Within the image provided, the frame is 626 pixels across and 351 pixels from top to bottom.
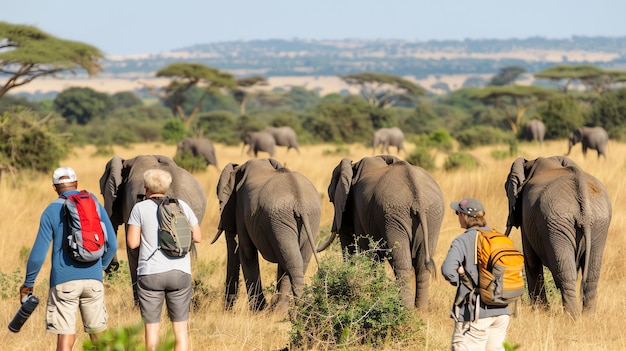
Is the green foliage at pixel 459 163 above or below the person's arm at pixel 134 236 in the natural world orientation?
below

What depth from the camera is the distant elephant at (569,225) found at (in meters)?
7.58

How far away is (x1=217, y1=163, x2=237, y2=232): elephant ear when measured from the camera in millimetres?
8617

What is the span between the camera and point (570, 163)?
8.32 metres

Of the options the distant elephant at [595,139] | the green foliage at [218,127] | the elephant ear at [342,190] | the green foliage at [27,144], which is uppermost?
the elephant ear at [342,190]

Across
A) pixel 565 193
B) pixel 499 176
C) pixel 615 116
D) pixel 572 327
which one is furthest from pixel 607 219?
pixel 615 116

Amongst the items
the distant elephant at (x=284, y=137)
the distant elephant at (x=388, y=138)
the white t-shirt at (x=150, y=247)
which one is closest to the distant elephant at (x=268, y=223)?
the white t-shirt at (x=150, y=247)

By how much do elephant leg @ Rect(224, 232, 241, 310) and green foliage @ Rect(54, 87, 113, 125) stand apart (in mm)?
57697

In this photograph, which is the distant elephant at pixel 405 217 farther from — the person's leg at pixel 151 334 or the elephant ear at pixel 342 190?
the person's leg at pixel 151 334

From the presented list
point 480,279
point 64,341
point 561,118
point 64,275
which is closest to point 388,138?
point 561,118

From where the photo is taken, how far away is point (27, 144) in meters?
19.2

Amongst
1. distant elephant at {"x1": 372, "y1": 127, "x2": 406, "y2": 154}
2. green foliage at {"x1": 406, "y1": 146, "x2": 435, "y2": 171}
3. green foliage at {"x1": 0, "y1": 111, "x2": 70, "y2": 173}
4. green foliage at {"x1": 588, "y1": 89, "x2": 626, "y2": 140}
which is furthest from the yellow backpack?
green foliage at {"x1": 588, "y1": 89, "x2": 626, "y2": 140}

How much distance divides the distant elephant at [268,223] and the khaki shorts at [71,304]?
192 centimetres

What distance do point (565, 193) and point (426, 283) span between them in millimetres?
1309

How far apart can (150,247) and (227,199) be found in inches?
126
